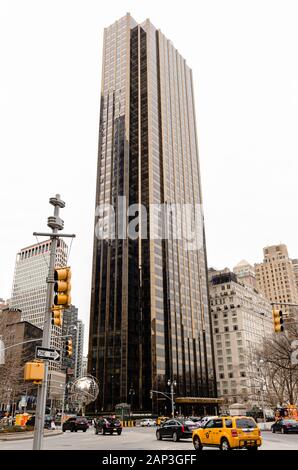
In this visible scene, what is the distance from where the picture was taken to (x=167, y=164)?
140 meters

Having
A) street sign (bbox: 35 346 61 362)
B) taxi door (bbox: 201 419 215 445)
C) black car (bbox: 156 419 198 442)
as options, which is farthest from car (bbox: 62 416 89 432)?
street sign (bbox: 35 346 61 362)

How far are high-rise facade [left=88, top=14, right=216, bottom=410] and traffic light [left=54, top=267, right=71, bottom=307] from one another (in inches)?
3980

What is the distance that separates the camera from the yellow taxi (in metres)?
18.0

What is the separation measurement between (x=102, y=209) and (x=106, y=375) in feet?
165

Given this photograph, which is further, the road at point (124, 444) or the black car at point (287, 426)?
the black car at point (287, 426)

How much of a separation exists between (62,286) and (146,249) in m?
112

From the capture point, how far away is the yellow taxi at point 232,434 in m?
18.0

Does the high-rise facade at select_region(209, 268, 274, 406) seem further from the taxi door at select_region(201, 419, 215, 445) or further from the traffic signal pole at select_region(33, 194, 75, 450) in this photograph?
the traffic signal pole at select_region(33, 194, 75, 450)

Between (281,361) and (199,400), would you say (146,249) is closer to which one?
(199,400)

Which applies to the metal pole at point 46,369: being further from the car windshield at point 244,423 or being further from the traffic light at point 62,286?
the car windshield at point 244,423

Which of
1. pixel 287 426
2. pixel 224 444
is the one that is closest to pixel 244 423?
pixel 224 444

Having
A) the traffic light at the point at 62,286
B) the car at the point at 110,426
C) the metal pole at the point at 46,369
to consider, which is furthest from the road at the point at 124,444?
the traffic light at the point at 62,286

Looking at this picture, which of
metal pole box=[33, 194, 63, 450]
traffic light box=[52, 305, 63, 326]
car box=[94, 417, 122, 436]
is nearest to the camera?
metal pole box=[33, 194, 63, 450]
